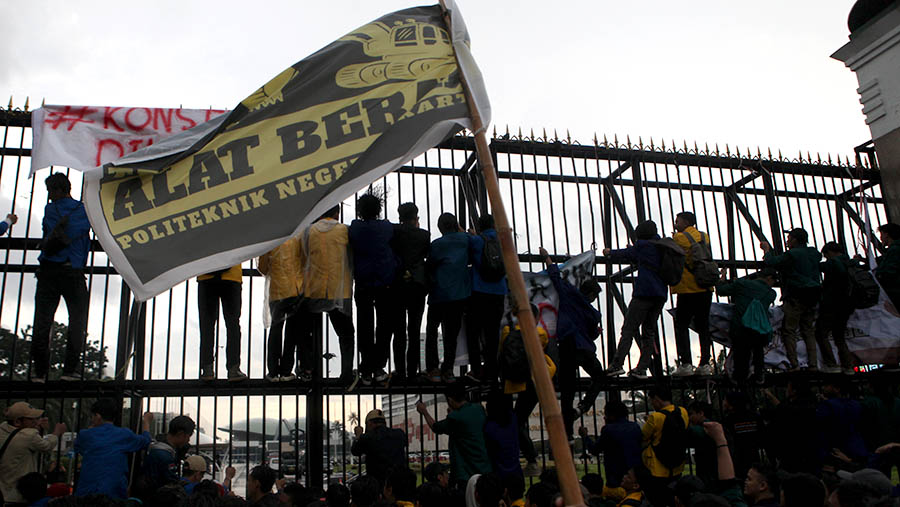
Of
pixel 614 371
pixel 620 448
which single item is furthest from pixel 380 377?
pixel 614 371

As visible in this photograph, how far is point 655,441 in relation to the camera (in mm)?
6461

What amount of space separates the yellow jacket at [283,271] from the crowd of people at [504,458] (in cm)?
132

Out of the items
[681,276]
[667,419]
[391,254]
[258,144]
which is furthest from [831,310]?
[258,144]

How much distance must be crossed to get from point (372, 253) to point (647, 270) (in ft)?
9.65

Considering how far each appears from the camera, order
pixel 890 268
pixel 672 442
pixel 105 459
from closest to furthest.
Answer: pixel 105 459 < pixel 672 442 < pixel 890 268

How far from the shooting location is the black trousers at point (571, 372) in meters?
7.54

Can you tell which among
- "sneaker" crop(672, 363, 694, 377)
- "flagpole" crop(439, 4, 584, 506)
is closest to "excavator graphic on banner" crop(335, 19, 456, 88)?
"flagpole" crop(439, 4, 584, 506)

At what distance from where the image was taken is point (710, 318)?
30.0ft

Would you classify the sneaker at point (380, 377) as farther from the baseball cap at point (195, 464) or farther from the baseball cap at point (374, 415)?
the baseball cap at point (195, 464)

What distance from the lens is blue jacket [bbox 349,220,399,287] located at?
698 centimetres

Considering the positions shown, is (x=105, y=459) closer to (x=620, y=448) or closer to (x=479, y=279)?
(x=479, y=279)

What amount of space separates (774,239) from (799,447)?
3410mm

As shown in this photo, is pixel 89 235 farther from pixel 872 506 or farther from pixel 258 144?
pixel 872 506

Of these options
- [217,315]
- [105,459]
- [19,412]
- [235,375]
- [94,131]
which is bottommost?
[105,459]
